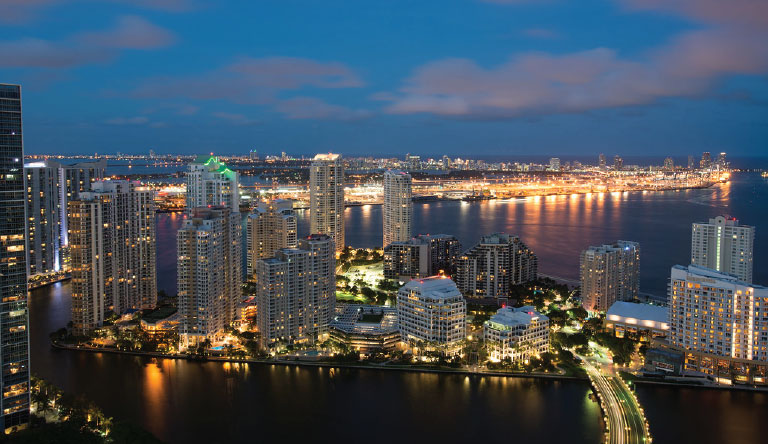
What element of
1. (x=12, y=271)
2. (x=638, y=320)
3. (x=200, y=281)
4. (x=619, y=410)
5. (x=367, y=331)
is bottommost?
(x=619, y=410)

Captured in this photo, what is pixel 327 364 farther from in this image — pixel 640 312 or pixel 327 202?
pixel 327 202

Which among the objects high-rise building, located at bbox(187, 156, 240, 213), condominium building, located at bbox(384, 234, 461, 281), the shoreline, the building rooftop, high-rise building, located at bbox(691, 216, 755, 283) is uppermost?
high-rise building, located at bbox(187, 156, 240, 213)

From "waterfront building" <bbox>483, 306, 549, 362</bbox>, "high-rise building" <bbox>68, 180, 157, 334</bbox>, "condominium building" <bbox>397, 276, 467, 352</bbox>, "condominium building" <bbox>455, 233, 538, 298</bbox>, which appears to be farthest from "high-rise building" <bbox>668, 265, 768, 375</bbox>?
"high-rise building" <bbox>68, 180, 157, 334</bbox>

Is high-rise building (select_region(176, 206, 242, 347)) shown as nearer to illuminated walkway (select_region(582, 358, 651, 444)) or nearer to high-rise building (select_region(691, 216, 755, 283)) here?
illuminated walkway (select_region(582, 358, 651, 444))

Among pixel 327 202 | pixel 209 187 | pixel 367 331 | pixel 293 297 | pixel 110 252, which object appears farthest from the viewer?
pixel 327 202

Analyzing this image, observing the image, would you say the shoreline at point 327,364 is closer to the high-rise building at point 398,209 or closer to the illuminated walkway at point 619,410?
the illuminated walkway at point 619,410

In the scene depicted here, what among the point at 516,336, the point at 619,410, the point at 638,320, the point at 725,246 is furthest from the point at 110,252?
the point at 725,246

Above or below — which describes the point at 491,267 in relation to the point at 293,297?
above
